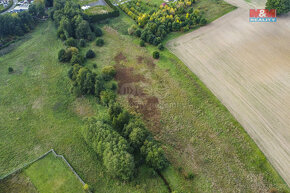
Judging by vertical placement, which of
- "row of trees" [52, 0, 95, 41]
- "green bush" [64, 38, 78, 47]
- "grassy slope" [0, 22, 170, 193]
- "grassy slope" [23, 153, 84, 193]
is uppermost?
"row of trees" [52, 0, 95, 41]

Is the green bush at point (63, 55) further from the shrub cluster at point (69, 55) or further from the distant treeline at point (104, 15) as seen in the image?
the distant treeline at point (104, 15)

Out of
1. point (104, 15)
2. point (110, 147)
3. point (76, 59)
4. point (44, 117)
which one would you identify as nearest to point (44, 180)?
point (110, 147)

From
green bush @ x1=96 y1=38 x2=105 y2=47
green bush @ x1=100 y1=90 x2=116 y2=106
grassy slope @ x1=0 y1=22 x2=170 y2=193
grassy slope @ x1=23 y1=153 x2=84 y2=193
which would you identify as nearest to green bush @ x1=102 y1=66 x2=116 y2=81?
green bush @ x1=100 y1=90 x2=116 y2=106

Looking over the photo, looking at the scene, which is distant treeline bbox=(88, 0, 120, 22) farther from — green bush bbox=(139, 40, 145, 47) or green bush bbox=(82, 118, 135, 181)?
green bush bbox=(82, 118, 135, 181)

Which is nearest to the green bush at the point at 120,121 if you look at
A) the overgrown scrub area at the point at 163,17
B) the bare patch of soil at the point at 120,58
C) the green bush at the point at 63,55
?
the bare patch of soil at the point at 120,58

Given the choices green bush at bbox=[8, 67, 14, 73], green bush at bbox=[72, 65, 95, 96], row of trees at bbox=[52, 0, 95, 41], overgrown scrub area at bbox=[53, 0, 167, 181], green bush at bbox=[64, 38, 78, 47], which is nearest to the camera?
overgrown scrub area at bbox=[53, 0, 167, 181]

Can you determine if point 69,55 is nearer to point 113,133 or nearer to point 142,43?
point 142,43
